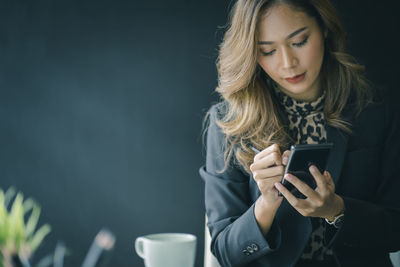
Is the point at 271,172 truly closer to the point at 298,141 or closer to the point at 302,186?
the point at 302,186

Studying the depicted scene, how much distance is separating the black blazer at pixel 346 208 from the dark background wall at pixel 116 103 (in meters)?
0.37

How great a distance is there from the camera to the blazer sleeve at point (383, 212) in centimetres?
114

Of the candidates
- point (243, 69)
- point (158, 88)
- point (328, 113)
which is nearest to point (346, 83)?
point (328, 113)

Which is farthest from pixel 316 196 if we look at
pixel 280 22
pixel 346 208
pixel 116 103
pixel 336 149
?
pixel 116 103

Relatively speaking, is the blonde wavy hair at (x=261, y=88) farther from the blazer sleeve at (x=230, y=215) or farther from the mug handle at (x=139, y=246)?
the mug handle at (x=139, y=246)

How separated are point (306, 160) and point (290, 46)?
420 mm

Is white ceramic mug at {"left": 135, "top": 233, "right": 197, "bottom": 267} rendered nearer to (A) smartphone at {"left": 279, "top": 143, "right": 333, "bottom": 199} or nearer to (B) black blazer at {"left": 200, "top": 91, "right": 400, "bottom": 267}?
(B) black blazer at {"left": 200, "top": 91, "right": 400, "bottom": 267}

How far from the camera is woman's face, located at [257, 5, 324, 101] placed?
118 centimetres

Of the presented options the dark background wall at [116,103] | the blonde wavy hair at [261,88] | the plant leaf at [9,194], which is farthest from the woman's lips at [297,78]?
the plant leaf at [9,194]

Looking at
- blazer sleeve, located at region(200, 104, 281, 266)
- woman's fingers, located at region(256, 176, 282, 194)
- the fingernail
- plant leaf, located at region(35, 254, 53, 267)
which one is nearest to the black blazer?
blazer sleeve, located at region(200, 104, 281, 266)

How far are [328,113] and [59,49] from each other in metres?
1.09

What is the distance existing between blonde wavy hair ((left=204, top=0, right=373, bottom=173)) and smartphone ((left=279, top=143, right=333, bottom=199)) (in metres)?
0.30

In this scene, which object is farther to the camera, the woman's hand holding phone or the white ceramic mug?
the white ceramic mug

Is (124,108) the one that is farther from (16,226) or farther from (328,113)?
(16,226)
